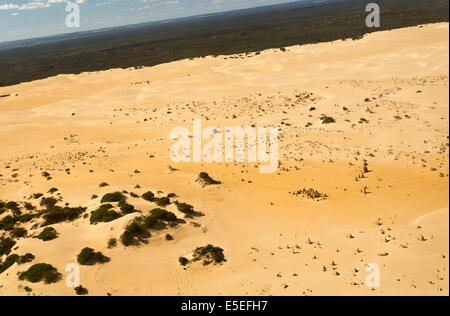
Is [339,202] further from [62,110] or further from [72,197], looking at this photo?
[62,110]

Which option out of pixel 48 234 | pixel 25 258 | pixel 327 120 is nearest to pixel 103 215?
pixel 48 234

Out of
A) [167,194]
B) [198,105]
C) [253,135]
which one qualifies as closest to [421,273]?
[167,194]

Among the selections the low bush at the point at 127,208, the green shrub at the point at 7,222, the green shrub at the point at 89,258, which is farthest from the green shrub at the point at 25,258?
the green shrub at the point at 7,222

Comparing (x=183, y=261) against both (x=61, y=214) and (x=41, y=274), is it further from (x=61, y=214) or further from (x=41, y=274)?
(x=61, y=214)

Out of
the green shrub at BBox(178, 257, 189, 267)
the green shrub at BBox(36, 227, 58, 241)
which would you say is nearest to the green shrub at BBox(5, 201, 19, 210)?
the green shrub at BBox(36, 227, 58, 241)

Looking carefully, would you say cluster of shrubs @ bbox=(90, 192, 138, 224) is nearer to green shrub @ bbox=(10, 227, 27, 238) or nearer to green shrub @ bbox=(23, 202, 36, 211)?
green shrub @ bbox=(10, 227, 27, 238)

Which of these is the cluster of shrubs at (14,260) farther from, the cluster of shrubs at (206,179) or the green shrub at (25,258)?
the cluster of shrubs at (206,179)
